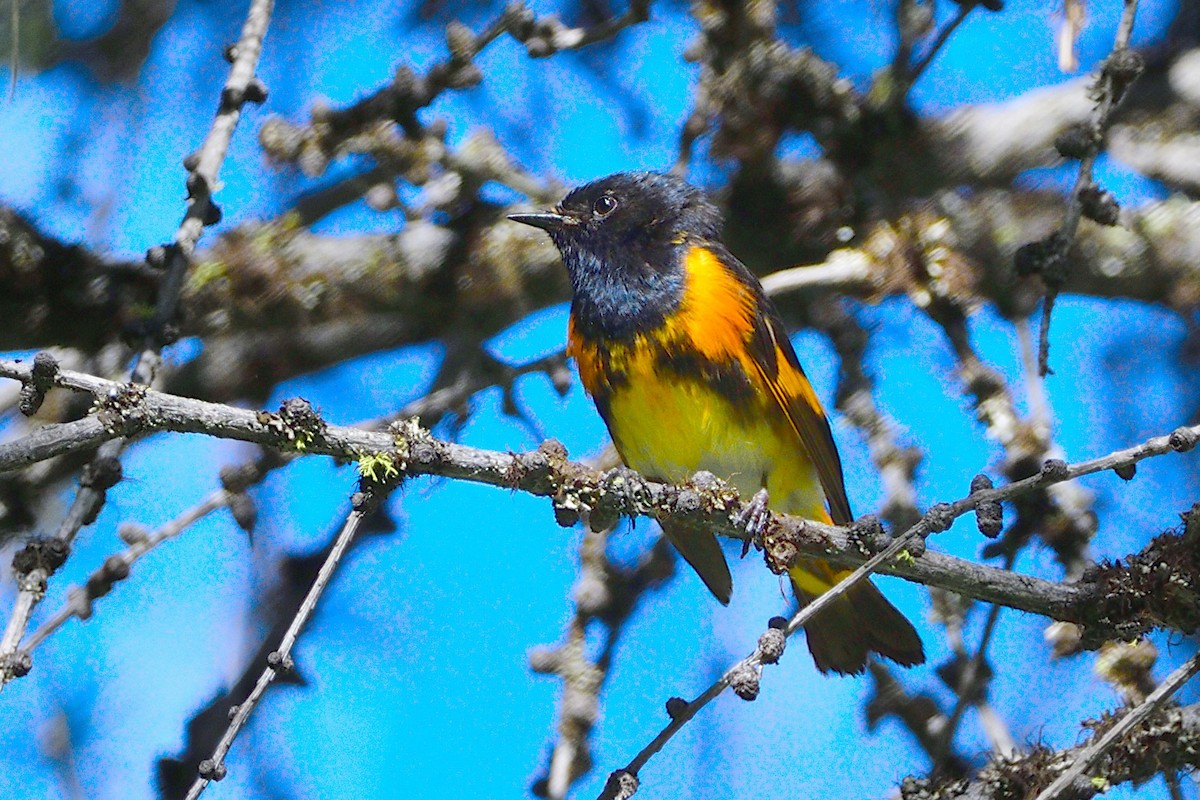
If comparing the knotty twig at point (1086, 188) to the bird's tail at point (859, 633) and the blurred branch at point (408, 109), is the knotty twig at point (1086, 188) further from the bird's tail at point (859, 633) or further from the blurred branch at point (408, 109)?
the blurred branch at point (408, 109)

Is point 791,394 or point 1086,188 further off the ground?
point 791,394

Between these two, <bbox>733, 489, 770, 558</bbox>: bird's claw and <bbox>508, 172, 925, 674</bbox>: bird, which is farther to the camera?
<bbox>508, 172, 925, 674</bbox>: bird

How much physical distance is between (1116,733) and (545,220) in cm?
277

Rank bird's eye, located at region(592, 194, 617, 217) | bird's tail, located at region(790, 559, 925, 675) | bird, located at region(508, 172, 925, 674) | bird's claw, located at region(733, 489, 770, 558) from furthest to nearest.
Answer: bird's eye, located at region(592, 194, 617, 217) → bird, located at region(508, 172, 925, 674) → bird's tail, located at region(790, 559, 925, 675) → bird's claw, located at region(733, 489, 770, 558)

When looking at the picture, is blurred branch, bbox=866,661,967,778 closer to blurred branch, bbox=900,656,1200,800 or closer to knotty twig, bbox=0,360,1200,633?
blurred branch, bbox=900,656,1200,800

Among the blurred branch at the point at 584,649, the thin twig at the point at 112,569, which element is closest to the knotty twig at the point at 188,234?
the thin twig at the point at 112,569

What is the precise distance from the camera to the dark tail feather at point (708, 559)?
386 cm

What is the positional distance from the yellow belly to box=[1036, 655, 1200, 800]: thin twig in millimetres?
1741

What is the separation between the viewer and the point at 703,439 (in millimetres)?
3904

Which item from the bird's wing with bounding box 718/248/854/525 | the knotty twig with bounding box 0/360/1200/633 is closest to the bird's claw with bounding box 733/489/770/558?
the knotty twig with bounding box 0/360/1200/633

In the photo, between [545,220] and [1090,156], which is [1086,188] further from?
[545,220]

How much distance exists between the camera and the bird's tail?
145 inches

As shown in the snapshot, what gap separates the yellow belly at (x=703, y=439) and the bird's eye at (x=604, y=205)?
771 millimetres

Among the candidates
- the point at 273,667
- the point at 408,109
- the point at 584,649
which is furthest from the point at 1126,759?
the point at 408,109
